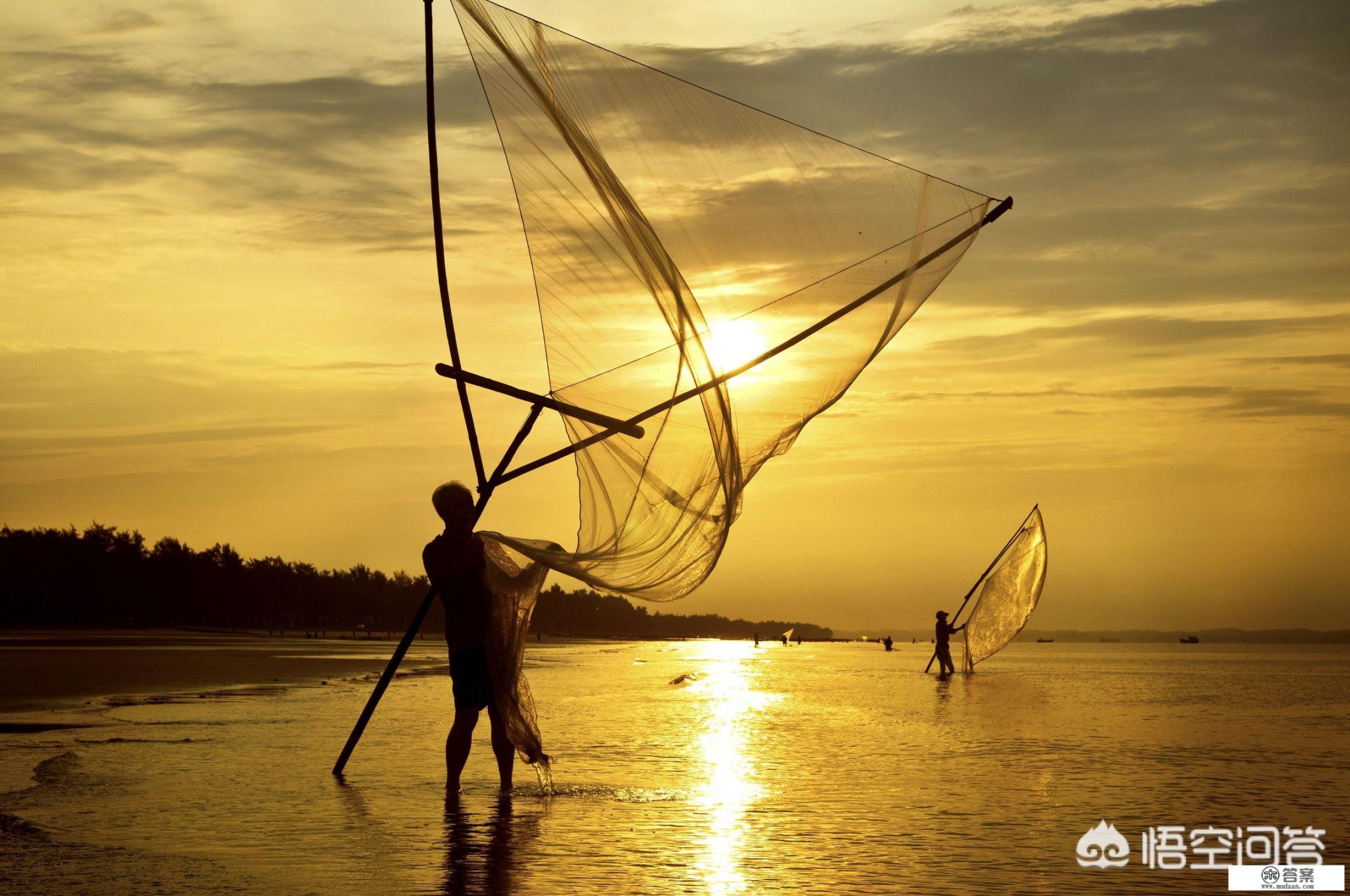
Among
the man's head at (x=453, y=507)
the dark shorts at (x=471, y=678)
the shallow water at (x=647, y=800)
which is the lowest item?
the shallow water at (x=647, y=800)

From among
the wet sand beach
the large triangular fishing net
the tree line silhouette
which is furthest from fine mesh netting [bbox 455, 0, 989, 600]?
the tree line silhouette

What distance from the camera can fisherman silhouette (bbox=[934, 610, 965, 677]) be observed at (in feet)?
126

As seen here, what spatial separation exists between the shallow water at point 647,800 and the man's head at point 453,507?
85.5 inches

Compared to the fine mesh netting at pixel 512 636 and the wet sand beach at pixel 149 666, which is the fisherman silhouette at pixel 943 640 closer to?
the wet sand beach at pixel 149 666

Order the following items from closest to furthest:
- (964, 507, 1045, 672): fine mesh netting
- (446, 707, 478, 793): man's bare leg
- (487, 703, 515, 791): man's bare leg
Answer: (446, 707, 478, 793): man's bare leg < (487, 703, 515, 791): man's bare leg < (964, 507, 1045, 672): fine mesh netting

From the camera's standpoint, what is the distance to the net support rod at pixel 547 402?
9445 millimetres

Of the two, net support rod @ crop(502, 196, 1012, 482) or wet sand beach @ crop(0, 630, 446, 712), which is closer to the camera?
net support rod @ crop(502, 196, 1012, 482)

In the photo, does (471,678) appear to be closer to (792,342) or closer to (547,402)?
(547,402)

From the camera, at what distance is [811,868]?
309 inches

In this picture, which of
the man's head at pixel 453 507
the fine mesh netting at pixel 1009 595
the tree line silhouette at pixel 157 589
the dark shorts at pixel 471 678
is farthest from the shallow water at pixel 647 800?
the tree line silhouette at pixel 157 589

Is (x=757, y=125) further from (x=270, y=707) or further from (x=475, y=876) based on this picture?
(x=270, y=707)

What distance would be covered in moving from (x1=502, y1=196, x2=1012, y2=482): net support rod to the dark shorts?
1640 millimetres

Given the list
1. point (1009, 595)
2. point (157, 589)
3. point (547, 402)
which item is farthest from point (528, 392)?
point (157, 589)

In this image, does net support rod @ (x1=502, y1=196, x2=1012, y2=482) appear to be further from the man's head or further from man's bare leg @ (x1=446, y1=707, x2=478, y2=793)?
man's bare leg @ (x1=446, y1=707, x2=478, y2=793)
